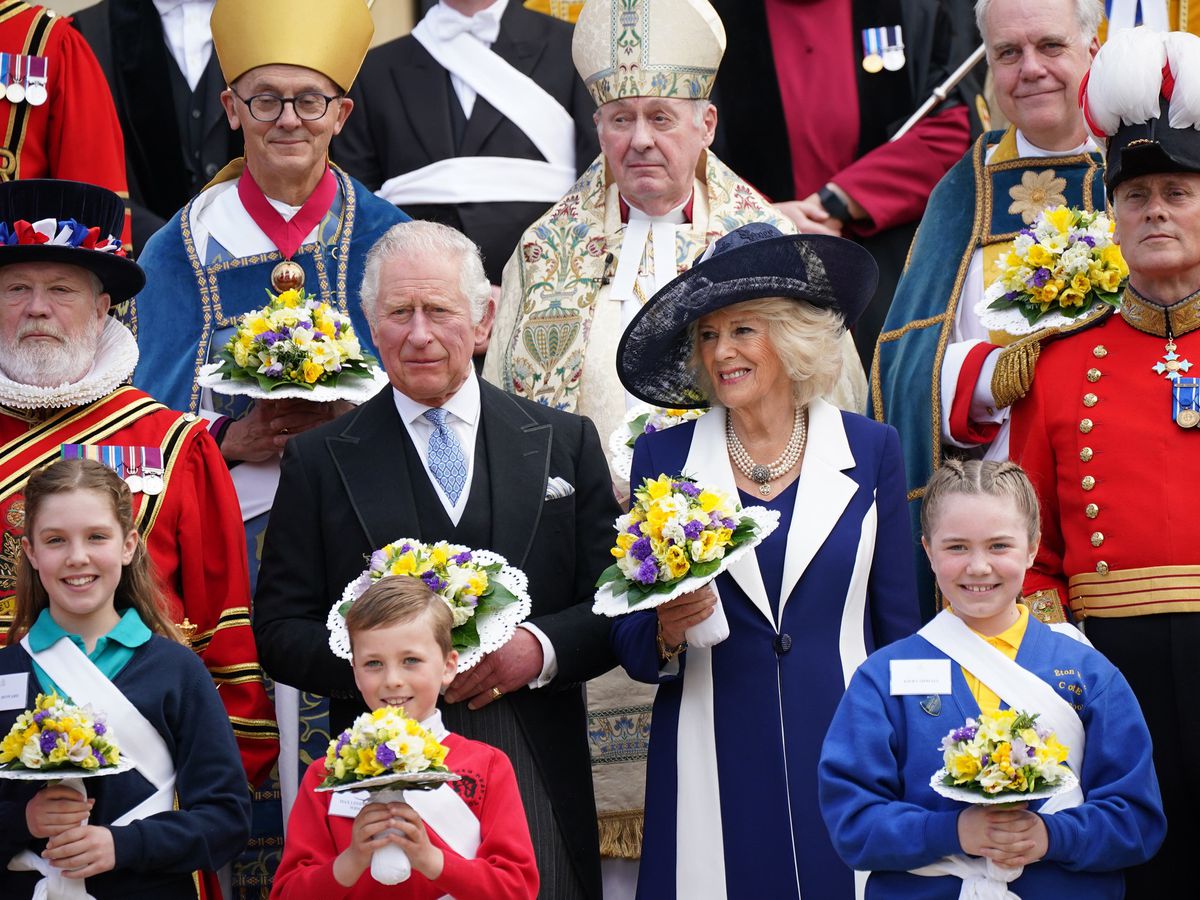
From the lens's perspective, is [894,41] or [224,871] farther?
[894,41]

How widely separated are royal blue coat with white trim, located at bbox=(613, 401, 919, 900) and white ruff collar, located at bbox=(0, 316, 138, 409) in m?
1.54

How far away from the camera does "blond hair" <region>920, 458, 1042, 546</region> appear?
4875 mm

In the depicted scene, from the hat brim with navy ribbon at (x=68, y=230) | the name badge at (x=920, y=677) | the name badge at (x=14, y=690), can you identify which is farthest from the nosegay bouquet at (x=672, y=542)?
the hat brim with navy ribbon at (x=68, y=230)

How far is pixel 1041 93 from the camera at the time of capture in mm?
6594

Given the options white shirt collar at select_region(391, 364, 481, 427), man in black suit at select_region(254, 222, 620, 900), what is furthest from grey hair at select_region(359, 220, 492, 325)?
white shirt collar at select_region(391, 364, 481, 427)

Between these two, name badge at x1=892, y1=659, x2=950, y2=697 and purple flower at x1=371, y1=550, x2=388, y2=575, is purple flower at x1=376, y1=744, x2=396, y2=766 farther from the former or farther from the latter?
name badge at x1=892, y1=659, x2=950, y2=697

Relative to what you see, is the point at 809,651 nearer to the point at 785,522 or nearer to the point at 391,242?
the point at 785,522

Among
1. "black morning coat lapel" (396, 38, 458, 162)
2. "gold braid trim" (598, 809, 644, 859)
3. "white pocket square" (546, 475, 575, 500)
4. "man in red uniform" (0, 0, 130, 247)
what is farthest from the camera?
"black morning coat lapel" (396, 38, 458, 162)

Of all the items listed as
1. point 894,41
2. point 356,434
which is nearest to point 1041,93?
point 894,41

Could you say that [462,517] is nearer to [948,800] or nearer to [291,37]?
[948,800]

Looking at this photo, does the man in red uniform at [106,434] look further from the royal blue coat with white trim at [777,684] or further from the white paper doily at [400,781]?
the white paper doily at [400,781]

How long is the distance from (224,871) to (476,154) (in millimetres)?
2801

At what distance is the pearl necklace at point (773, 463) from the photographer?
5.34 m

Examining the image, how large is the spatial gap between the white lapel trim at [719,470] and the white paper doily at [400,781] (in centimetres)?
112
